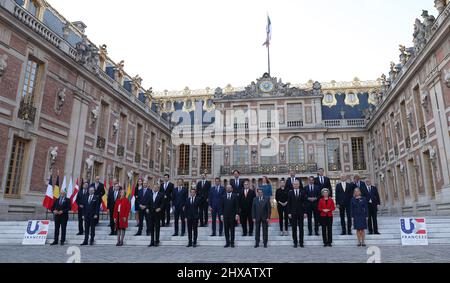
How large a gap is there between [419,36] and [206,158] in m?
19.0

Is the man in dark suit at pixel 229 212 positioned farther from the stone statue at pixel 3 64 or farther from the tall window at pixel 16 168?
the stone statue at pixel 3 64

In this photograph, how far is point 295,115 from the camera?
2936cm

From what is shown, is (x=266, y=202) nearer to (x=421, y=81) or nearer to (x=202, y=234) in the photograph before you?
(x=202, y=234)

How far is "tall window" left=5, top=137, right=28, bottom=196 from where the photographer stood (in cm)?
1290

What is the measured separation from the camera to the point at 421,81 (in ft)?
54.3

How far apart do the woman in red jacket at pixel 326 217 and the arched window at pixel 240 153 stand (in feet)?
65.5

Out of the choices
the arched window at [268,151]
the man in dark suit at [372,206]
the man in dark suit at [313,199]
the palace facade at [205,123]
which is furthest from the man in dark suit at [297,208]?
the arched window at [268,151]

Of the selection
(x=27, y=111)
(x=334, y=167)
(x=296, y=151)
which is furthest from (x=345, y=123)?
(x=27, y=111)

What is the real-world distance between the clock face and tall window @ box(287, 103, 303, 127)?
7.77 feet

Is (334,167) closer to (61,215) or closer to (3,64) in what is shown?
(61,215)

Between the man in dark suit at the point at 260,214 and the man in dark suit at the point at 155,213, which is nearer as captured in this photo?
the man in dark suit at the point at 260,214

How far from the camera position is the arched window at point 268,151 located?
2834 centimetres

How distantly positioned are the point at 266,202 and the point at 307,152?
66.4ft
